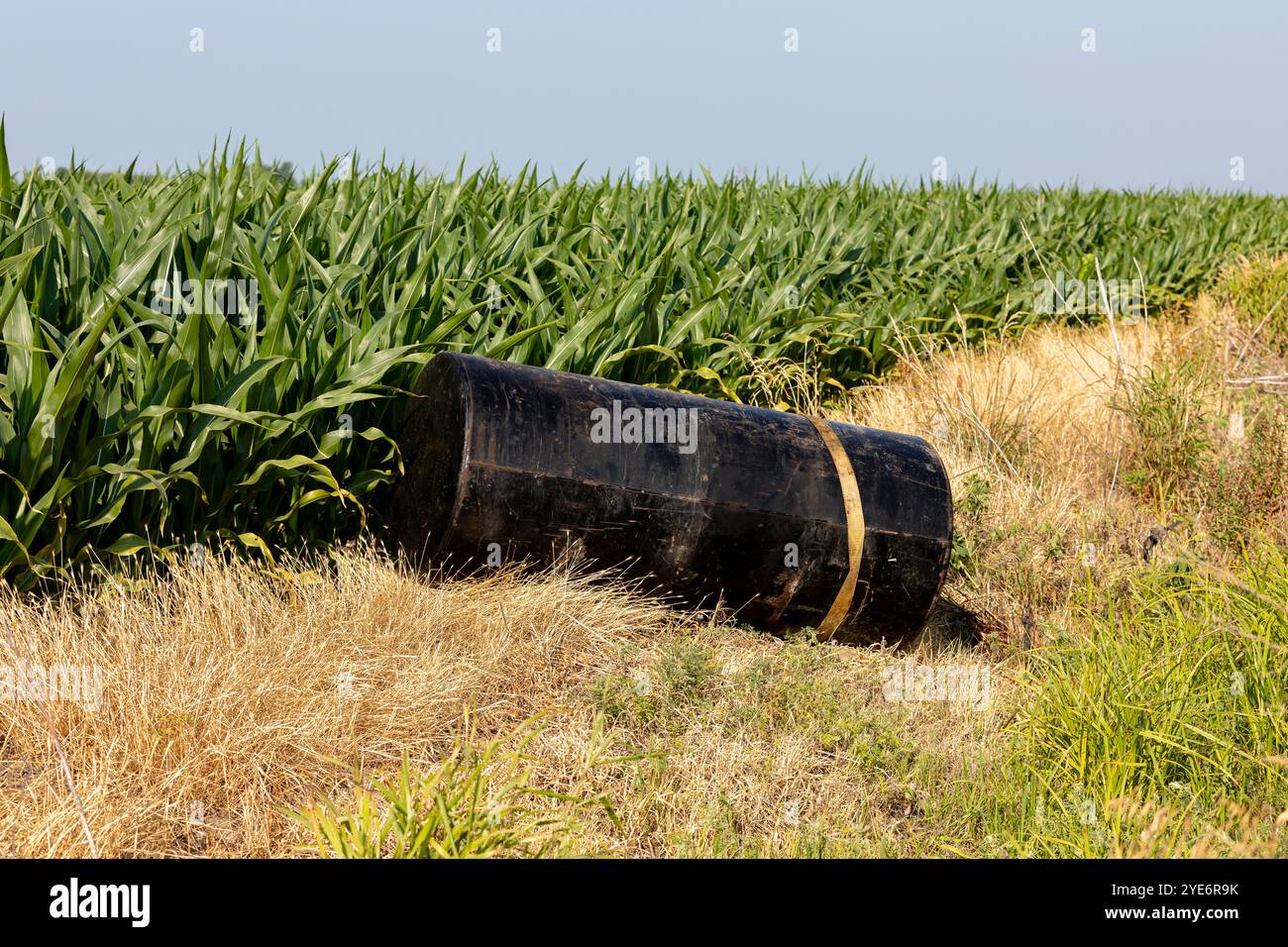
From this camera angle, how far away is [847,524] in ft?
14.4

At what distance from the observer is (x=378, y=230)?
5.80 meters

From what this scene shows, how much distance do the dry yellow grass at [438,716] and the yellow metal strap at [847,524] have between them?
207 millimetres

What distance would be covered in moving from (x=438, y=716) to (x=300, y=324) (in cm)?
173

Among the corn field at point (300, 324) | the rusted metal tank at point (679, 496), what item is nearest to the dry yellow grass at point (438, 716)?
the rusted metal tank at point (679, 496)

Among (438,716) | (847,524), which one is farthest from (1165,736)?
(438,716)

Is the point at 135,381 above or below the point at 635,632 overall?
above

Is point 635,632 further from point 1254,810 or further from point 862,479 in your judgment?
point 1254,810

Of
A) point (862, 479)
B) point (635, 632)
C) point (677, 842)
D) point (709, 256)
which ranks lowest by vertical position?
point (677, 842)

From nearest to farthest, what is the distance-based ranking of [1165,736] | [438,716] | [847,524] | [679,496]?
[1165,736], [438,716], [679,496], [847,524]

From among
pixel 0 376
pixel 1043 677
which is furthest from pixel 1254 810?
pixel 0 376

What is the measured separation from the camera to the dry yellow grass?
3.10 m

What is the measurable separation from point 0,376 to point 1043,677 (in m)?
3.75

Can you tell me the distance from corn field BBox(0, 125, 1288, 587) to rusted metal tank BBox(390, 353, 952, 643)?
1.49 feet

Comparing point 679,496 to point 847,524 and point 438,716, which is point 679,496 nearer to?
point 847,524
